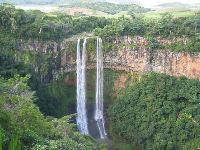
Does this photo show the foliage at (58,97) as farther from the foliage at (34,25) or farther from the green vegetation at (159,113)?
the foliage at (34,25)

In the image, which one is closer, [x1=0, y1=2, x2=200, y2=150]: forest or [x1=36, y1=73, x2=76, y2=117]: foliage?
[x1=0, y1=2, x2=200, y2=150]: forest

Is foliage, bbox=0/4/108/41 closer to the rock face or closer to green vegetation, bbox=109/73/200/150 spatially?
the rock face

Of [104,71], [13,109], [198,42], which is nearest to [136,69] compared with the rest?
[104,71]

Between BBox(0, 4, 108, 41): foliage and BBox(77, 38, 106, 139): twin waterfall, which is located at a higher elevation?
BBox(0, 4, 108, 41): foliage

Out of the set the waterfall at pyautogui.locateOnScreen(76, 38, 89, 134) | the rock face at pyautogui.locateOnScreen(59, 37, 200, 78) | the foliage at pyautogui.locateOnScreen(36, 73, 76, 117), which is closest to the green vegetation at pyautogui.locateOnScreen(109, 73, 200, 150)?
the rock face at pyautogui.locateOnScreen(59, 37, 200, 78)

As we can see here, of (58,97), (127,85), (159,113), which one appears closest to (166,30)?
(127,85)

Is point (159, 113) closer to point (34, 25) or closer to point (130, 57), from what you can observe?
point (130, 57)

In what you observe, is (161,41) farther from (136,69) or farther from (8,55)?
(8,55)

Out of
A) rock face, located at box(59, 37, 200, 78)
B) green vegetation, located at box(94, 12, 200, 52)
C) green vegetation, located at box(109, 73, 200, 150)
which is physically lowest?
green vegetation, located at box(109, 73, 200, 150)
